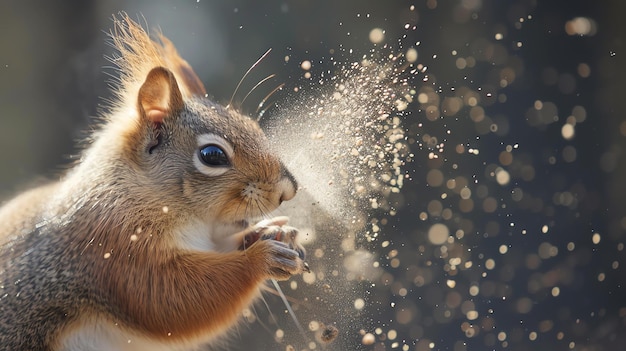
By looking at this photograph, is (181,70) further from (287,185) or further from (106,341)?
(106,341)

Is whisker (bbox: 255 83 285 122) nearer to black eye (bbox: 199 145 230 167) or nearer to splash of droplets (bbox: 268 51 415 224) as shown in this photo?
splash of droplets (bbox: 268 51 415 224)

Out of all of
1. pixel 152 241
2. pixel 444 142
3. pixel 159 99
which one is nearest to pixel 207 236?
pixel 152 241

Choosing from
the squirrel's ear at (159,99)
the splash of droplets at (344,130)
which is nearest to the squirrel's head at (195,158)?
the squirrel's ear at (159,99)

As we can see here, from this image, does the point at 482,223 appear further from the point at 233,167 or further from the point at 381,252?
the point at 233,167

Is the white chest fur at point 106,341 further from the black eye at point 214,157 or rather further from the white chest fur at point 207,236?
the black eye at point 214,157

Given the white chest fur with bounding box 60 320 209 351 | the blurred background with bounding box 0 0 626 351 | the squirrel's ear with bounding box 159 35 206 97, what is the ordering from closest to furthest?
the white chest fur with bounding box 60 320 209 351
the squirrel's ear with bounding box 159 35 206 97
the blurred background with bounding box 0 0 626 351

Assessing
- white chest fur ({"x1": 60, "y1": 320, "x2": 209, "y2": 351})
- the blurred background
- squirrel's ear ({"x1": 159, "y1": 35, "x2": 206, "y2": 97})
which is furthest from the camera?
the blurred background

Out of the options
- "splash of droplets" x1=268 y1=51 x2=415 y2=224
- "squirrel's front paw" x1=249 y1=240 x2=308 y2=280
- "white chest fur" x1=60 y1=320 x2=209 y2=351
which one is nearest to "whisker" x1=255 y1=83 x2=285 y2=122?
"splash of droplets" x1=268 y1=51 x2=415 y2=224

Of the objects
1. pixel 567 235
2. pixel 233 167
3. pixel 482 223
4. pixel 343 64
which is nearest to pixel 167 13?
pixel 343 64
